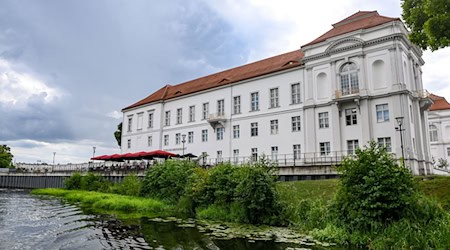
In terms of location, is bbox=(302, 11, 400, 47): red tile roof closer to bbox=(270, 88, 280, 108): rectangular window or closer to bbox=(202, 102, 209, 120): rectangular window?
bbox=(270, 88, 280, 108): rectangular window

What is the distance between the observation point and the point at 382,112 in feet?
88.8

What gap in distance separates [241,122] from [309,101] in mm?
8373

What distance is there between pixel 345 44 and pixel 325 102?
5.23m

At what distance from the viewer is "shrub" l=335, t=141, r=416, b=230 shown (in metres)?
9.98

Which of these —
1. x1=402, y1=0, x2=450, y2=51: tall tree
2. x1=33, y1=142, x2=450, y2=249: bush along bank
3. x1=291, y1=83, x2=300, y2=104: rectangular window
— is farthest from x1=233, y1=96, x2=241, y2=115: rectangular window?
x1=402, y1=0, x2=450, y2=51: tall tree

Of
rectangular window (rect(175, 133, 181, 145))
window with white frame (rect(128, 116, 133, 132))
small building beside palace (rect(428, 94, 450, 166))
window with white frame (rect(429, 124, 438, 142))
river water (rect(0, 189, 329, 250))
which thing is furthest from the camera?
window with white frame (rect(128, 116, 133, 132))

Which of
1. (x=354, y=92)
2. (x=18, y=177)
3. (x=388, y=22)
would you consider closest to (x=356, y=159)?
(x=354, y=92)

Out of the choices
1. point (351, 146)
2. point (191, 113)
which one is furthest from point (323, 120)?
point (191, 113)

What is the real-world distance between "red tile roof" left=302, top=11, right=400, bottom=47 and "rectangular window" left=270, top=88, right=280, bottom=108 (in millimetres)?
5716

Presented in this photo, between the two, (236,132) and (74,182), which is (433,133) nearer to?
(236,132)

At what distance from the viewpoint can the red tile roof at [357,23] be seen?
1119 inches

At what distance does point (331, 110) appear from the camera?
1156 inches

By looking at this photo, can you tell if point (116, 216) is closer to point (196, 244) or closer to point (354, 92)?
point (196, 244)

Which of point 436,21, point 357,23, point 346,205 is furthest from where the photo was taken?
point 357,23
